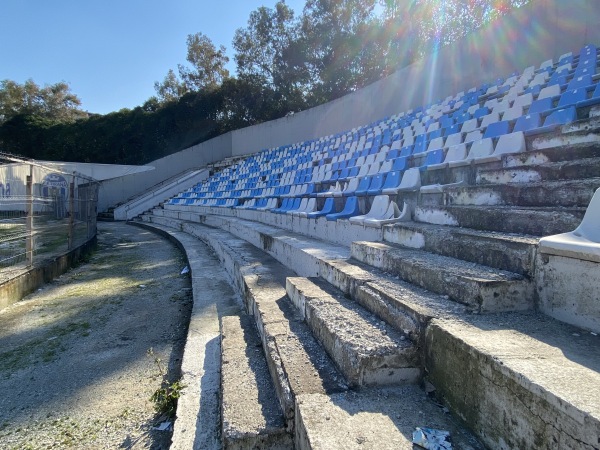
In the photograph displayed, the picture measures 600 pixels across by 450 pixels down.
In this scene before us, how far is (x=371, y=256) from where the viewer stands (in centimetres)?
280

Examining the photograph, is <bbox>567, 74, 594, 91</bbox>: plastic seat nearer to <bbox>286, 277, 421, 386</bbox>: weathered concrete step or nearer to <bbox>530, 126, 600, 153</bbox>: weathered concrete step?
<bbox>530, 126, 600, 153</bbox>: weathered concrete step

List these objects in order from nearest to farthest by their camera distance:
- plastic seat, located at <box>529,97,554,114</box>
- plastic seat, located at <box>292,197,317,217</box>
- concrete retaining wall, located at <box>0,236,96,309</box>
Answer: concrete retaining wall, located at <box>0,236,96,309</box> < plastic seat, located at <box>529,97,554,114</box> < plastic seat, located at <box>292,197,317,217</box>

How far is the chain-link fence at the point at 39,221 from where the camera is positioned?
4.97 meters

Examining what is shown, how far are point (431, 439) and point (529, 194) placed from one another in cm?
196

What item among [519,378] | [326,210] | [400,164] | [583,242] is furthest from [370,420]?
[400,164]

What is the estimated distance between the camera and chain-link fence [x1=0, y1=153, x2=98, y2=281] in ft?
16.3

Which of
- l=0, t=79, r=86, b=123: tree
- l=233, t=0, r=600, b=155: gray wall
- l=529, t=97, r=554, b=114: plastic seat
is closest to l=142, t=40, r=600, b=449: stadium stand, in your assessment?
l=529, t=97, r=554, b=114: plastic seat

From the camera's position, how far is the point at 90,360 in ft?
9.18

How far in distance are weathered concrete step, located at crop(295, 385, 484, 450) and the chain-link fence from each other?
14.9 ft

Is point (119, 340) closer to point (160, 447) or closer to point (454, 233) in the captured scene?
point (160, 447)

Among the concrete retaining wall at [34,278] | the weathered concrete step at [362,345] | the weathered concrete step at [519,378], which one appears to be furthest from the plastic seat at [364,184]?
the concrete retaining wall at [34,278]

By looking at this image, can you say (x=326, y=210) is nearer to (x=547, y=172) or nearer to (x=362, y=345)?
(x=547, y=172)

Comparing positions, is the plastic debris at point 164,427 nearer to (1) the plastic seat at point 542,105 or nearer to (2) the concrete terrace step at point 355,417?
(2) the concrete terrace step at point 355,417

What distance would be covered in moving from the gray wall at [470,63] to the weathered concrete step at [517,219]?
8.58 metres
